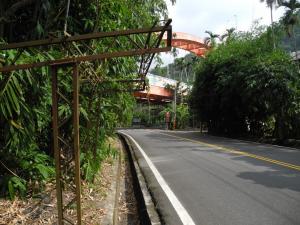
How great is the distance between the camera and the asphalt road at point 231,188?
6598mm

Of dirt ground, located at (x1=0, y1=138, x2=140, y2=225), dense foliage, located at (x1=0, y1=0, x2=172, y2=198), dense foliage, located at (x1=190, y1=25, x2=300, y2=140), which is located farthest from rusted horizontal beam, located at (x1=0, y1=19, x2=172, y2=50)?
dense foliage, located at (x1=190, y1=25, x2=300, y2=140)

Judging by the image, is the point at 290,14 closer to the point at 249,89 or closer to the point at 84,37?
the point at 249,89

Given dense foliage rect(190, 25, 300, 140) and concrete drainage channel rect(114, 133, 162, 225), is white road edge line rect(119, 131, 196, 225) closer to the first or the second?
concrete drainage channel rect(114, 133, 162, 225)

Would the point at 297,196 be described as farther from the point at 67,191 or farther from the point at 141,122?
the point at 141,122

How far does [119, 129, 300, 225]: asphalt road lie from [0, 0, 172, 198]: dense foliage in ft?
7.01

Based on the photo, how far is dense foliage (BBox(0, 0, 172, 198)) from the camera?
6.18 metres

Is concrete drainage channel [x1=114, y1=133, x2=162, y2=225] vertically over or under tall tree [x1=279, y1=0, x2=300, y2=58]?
under

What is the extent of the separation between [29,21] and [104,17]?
1493mm

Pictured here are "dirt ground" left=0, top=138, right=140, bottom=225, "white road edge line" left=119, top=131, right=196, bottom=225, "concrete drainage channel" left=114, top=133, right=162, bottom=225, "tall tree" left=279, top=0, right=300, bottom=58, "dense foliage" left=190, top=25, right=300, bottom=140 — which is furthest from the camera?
"tall tree" left=279, top=0, right=300, bottom=58

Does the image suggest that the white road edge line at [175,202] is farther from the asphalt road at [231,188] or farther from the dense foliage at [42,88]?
the dense foliage at [42,88]

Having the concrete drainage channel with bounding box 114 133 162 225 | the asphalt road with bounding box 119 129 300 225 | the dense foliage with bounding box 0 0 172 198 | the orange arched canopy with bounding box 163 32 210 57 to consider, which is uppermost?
the orange arched canopy with bounding box 163 32 210 57

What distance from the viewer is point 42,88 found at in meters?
6.54

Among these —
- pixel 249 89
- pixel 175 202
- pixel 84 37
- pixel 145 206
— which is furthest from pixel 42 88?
pixel 249 89

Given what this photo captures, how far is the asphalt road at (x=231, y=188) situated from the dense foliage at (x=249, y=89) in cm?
933
